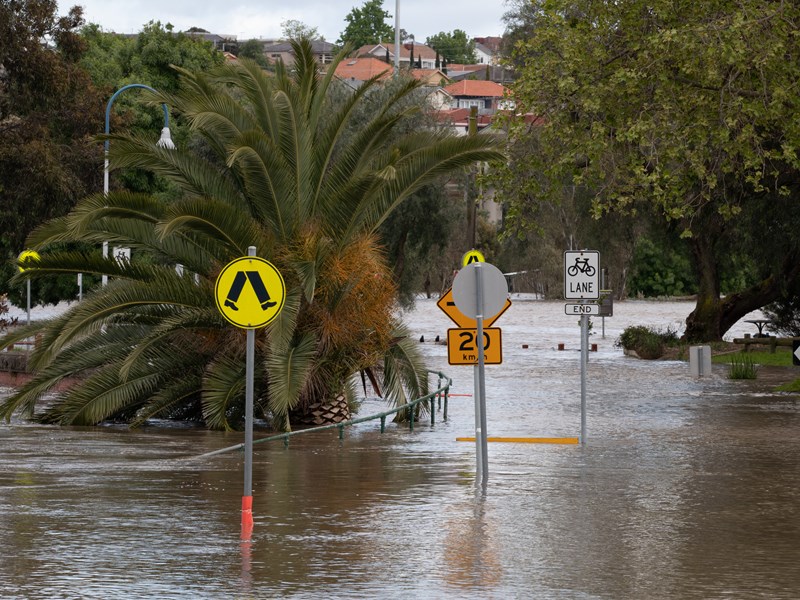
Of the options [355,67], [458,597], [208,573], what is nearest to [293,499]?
[208,573]

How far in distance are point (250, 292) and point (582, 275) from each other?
9.09 metres

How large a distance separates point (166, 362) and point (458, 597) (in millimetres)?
14521

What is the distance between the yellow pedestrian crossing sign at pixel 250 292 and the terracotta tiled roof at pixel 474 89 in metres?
161

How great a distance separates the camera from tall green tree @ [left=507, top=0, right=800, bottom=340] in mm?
24109

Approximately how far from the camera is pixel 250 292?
11.9 metres

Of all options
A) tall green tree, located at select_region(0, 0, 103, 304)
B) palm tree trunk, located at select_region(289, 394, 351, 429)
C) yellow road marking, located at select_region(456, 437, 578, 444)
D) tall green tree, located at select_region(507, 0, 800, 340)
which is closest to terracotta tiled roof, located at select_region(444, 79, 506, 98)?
tall green tree, located at select_region(0, 0, 103, 304)

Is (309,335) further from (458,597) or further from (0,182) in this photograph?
(0,182)

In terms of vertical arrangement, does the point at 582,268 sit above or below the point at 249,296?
above

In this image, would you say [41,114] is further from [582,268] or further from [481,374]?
[481,374]

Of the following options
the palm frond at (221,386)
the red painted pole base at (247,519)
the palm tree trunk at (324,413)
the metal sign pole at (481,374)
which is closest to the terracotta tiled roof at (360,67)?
the palm tree trunk at (324,413)

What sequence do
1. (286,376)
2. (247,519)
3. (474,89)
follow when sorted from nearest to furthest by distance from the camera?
(247,519) → (286,376) → (474,89)

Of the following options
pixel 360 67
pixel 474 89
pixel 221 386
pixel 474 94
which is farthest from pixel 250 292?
pixel 360 67

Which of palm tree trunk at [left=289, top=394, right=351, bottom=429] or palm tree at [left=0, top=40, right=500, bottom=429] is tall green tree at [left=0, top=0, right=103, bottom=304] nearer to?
palm tree at [left=0, top=40, right=500, bottom=429]

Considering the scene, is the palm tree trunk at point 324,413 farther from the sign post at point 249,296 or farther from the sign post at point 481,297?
the sign post at point 249,296
